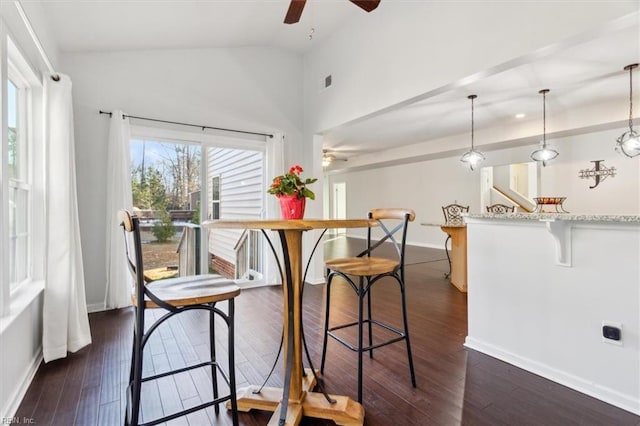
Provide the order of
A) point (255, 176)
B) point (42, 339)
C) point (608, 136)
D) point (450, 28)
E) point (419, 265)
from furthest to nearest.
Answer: point (419, 265) < point (608, 136) < point (255, 176) < point (450, 28) < point (42, 339)

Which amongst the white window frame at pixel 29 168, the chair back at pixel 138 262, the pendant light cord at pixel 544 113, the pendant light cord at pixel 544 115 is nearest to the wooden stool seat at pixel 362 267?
the chair back at pixel 138 262

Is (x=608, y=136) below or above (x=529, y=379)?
above

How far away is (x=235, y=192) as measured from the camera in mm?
4504

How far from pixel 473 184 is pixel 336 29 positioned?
205 inches

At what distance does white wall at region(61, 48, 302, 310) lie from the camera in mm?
3246

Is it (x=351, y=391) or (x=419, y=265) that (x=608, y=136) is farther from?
(x=351, y=391)

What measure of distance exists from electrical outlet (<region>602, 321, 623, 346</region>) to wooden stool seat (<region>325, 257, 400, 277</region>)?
1.22 meters

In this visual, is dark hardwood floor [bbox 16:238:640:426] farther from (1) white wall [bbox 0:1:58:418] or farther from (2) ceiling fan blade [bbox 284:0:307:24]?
(2) ceiling fan blade [bbox 284:0:307:24]

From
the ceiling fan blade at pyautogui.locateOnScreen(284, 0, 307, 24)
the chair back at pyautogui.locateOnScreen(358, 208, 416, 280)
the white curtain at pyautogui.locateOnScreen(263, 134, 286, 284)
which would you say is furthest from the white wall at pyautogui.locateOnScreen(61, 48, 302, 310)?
the chair back at pyautogui.locateOnScreen(358, 208, 416, 280)

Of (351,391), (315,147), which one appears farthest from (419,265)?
(351,391)

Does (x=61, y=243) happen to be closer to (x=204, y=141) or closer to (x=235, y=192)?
(x=204, y=141)

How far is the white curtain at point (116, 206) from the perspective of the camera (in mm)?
3242

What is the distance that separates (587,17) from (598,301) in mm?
1739

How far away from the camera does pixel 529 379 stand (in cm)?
199
